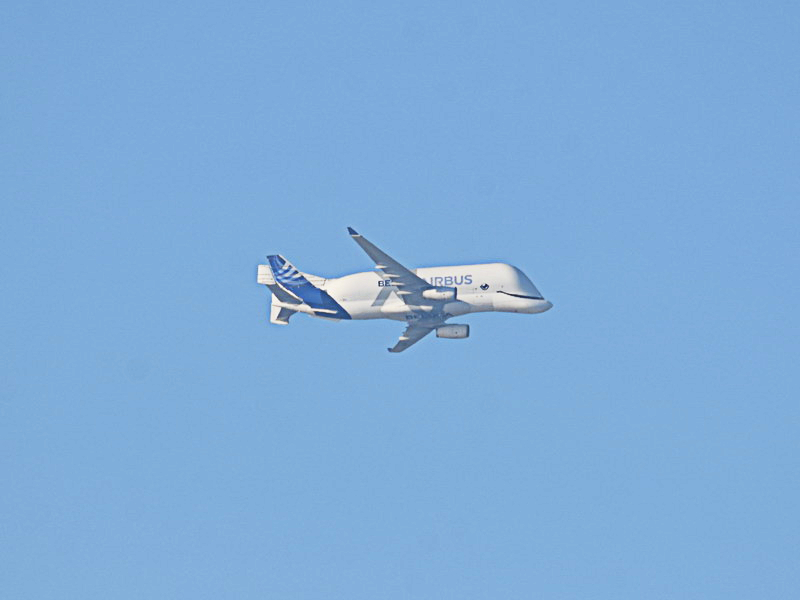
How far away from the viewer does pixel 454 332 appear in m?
111

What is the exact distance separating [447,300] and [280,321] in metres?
13.9

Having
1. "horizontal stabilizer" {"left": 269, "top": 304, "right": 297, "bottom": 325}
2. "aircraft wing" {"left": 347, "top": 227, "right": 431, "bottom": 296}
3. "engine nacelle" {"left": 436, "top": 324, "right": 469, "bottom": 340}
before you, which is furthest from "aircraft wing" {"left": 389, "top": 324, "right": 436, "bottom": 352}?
"horizontal stabilizer" {"left": 269, "top": 304, "right": 297, "bottom": 325}

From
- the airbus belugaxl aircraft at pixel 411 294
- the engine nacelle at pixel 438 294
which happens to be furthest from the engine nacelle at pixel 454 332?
the engine nacelle at pixel 438 294

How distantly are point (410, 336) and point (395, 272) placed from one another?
28.6ft

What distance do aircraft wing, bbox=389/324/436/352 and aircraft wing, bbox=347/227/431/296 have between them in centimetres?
497

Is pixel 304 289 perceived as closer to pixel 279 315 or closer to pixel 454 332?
pixel 279 315

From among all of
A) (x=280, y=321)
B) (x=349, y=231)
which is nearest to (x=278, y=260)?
(x=280, y=321)

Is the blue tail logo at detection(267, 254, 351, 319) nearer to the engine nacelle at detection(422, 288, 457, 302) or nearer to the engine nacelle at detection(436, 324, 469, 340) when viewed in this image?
the engine nacelle at detection(422, 288, 457, 302)

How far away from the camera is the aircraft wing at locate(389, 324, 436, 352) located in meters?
113

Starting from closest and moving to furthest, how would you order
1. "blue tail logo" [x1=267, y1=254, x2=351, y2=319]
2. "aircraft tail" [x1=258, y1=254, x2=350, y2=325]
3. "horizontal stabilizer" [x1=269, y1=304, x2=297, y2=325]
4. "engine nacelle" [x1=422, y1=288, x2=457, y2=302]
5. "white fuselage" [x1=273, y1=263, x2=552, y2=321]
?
1. "engine nacelle" [x1=422, y1=288, x2=457, y2=302]
2. "white fuselage" [x1=273, y1=263, x2=552, y2=321]
3. "blue tail logo" [x1=267, y1=254, x2=351, y2=319]
4. "aircraft tail" [x1=258, y1=254, x2=350, y2=325]
5. "horizontal stabilizer" [x1=269, y1=304, x2=297, y2=325]

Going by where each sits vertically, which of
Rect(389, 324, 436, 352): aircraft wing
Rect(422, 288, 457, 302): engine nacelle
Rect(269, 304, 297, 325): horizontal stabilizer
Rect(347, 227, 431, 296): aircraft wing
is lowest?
Rect(389, 324, 436, 352): aircraft wing

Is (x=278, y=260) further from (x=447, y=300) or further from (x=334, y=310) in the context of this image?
(x=447, y=300)

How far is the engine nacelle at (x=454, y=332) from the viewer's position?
11125 cm

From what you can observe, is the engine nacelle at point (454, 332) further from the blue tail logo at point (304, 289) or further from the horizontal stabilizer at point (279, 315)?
the horizontal stabilizer at point (279, 315)
